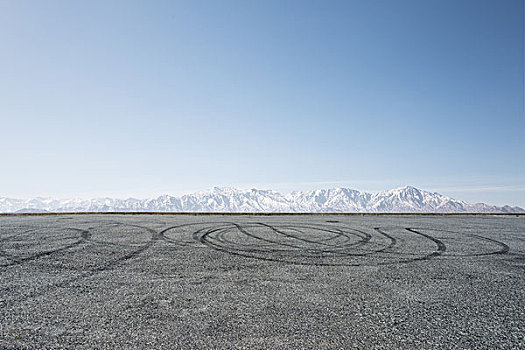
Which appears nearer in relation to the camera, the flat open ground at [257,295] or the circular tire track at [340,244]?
the flat open ground at [257,295]

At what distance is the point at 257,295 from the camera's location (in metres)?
5.38

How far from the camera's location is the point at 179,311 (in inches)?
183

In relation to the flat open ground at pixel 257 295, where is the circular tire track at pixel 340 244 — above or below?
above

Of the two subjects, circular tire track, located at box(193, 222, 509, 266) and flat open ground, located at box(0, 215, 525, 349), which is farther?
circular tire track, located at box(193, 222, 509, 266)

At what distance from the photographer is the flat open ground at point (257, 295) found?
3.86 m

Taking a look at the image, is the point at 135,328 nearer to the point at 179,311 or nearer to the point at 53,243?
the point at 179,311

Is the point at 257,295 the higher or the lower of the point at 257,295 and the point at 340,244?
the lower

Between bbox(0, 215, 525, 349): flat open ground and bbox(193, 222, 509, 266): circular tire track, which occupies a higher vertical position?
bbox(193, 222, 509, 266): circular tire track

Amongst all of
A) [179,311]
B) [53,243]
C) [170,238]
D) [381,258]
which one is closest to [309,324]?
[179,311]

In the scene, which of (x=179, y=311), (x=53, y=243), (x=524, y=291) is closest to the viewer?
(x=179, y=311)

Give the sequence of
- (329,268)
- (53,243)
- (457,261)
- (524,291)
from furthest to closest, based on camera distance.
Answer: (53,243), (457,261), (329,268), (524,291)

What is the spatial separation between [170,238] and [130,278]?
496cm

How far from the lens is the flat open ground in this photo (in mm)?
3863

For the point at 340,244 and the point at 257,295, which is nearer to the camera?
the point at 257,295
